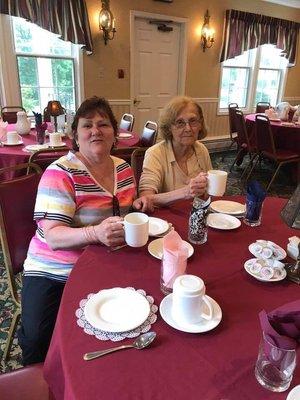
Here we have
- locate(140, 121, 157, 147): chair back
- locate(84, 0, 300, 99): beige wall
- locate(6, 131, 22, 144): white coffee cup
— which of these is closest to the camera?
locate(6, 131, 22, 144): white coffee cup

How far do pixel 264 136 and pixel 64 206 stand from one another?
3617 mm

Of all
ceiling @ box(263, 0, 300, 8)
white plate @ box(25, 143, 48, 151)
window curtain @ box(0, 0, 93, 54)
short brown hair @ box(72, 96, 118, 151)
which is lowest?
white plate @ box(25, 143, 48, 151)

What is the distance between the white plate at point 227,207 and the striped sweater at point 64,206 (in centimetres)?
54

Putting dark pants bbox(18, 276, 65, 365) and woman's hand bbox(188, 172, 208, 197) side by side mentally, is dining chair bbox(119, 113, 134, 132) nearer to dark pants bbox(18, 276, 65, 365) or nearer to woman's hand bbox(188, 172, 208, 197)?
woman's hand bbox(188, 172, 208, 197)

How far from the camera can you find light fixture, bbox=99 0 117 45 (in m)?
4.64

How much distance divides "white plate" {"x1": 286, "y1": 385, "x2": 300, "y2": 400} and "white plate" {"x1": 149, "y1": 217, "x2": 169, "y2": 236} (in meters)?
0.75

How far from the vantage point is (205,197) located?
156 cm

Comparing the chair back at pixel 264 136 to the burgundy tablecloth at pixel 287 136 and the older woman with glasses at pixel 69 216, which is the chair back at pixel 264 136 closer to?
the burgundy tablecloth at pixel 287 136

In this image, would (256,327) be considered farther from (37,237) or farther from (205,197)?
(37,237)

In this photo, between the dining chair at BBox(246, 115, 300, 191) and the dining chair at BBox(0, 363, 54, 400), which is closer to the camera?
the dining chair at BBox(0, 363, 54, 400)

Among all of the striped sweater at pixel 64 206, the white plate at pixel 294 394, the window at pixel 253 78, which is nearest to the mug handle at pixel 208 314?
the white plate at pixel 294 394

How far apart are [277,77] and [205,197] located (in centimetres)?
695

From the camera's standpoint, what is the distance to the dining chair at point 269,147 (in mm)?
4082

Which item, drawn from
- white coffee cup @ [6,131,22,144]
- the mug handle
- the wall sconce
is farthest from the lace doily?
the wall sconce
